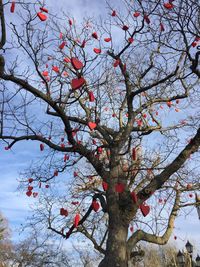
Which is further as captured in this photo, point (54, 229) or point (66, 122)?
point (54, 229)

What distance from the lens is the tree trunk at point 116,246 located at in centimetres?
A: 640

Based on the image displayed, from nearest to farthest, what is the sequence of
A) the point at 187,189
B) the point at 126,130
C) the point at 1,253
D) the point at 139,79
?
the point at 126,130 → the point at 139,79 → the point at 187,189 → the point at 1,253

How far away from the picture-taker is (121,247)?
21.4 ft

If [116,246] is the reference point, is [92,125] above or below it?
above

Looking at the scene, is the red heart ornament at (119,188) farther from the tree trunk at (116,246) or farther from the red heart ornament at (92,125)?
the red heart ornament at (92,125)

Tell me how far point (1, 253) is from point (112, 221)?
38.0 metres

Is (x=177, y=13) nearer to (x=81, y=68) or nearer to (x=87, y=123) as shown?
(x=81, y=68)

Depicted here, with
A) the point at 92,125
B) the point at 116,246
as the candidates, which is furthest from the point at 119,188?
the point at 92,125

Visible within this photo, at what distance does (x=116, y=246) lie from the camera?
6523 millimetres

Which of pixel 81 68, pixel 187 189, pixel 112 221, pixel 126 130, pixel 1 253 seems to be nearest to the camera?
pixel 112 221

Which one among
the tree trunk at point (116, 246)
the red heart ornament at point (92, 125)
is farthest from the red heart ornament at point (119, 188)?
the red heart ornament at point (92, 125)

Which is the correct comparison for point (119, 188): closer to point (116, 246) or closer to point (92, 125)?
point (116, 246)

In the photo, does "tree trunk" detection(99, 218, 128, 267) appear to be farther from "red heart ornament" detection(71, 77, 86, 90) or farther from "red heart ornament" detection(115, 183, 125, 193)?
"red heart ornament" detection(71, 77, 86, 90)

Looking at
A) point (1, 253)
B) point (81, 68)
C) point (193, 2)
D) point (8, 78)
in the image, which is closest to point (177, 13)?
point (193, 2)
